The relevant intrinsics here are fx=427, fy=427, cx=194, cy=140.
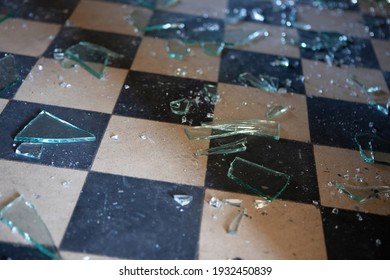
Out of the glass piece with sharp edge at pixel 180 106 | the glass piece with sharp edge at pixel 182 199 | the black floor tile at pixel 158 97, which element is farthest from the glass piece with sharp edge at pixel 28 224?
the glass piece with sharp edge at pixel 180 106

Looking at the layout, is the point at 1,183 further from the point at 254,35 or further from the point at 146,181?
the point at 254,35

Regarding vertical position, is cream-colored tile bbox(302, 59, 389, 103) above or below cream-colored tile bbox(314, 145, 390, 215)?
above

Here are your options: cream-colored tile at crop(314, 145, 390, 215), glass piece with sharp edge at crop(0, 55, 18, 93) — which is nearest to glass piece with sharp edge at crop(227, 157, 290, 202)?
cream-colored tile at crop(314, 145, 390, 215)

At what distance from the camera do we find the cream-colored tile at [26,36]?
161 cm

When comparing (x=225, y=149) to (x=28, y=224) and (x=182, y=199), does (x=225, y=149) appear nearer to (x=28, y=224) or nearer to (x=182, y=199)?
(x=182, y=199)

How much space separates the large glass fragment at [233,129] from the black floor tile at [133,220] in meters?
0.22

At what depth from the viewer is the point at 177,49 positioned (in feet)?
5.60

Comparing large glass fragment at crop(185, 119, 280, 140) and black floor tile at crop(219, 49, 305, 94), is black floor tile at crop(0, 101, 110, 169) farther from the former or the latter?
black floor tile at crop(219, 49, 305, 94)

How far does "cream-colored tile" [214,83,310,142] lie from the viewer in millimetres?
1431

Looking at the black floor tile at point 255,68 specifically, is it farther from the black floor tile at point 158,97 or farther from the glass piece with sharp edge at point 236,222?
the glass piece with sharp edge at point 236,222

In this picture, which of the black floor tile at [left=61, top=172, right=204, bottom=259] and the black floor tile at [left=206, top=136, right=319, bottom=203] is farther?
the black floor tile at [left=206, top=136, right=319, bottom=203]

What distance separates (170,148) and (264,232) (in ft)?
1.26

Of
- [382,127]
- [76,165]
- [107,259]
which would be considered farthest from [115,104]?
[382,127]

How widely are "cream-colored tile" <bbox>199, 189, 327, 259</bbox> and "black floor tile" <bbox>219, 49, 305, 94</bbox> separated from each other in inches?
22.5
